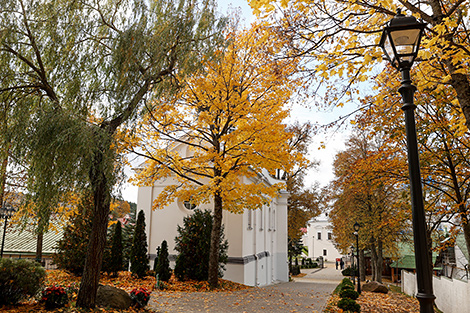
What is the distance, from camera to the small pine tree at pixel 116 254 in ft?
49.8

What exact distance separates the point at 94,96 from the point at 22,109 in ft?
4.61

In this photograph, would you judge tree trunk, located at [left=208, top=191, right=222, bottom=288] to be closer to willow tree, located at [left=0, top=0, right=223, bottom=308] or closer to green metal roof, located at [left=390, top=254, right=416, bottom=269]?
willow tree, located at [left=0, top=0, right=223, bottom=308]

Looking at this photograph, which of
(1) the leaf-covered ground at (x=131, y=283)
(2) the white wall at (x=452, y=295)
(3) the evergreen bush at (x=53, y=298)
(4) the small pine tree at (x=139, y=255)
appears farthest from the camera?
(4) the small pine tree at (x=139, y=255)

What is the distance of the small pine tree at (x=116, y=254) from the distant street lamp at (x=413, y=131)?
13396 mm

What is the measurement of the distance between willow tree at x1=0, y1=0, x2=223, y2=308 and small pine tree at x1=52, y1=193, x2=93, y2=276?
630 centimetres

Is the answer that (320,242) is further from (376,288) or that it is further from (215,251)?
(215,251)

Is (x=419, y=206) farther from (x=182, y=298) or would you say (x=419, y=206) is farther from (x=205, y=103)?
(x=205, y=103)

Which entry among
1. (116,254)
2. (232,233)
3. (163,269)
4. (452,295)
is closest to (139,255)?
(116,254)

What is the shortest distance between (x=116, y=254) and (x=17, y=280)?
785 cm

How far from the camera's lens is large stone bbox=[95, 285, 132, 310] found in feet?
28.2

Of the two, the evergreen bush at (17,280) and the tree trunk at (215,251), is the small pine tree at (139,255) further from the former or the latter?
the evergreen bush at (17,280)

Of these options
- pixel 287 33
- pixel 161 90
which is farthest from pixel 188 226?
pixel 287 33

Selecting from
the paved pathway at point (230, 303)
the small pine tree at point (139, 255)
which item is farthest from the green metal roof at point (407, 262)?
the small pine tree at point (139, 255)

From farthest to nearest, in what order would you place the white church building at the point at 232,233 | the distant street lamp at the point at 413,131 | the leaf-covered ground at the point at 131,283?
1. the white church building at the point at 232,233
2. the leaf-covered ground at the point at 131,283
3. the distant street lamp at the point at 413,131
